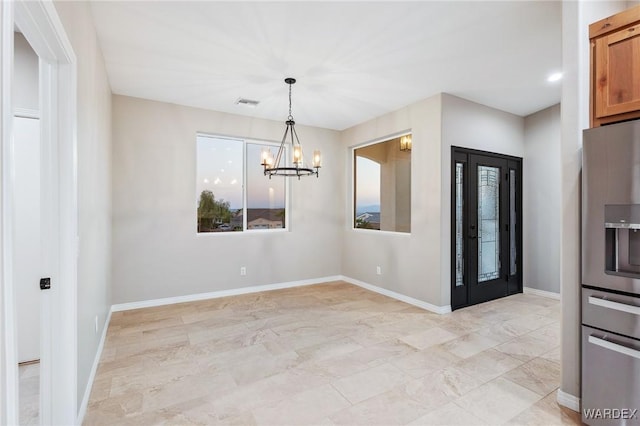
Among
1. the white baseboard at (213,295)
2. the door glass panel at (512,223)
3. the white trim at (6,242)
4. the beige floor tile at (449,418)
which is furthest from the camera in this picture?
the door glass panel at (512,223)

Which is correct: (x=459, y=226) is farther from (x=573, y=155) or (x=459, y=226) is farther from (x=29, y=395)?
(x=29, y=395)

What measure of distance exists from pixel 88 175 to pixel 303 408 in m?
2.40

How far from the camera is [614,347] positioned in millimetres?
1911

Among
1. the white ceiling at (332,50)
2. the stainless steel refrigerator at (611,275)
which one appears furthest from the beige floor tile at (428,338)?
the white ceiling at (332,50)

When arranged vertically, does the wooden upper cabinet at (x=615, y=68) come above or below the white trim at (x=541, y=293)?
above

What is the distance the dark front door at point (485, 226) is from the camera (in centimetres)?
452

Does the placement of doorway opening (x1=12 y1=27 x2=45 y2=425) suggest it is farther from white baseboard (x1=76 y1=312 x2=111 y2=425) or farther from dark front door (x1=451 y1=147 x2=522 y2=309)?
dark front door (x1=451 y1=147 x2=522 y2=309)

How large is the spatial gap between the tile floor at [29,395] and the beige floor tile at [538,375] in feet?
11.6

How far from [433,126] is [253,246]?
333 centimetres

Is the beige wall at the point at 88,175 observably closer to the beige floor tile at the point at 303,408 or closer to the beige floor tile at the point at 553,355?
the beige floor tile at the point at 303,408

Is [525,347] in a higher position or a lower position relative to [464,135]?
lower

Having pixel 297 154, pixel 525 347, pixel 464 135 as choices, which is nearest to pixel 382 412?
pixel 525 347

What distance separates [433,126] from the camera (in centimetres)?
432

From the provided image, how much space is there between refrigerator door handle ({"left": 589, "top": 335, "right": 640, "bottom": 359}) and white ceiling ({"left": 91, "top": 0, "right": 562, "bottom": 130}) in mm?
2478
